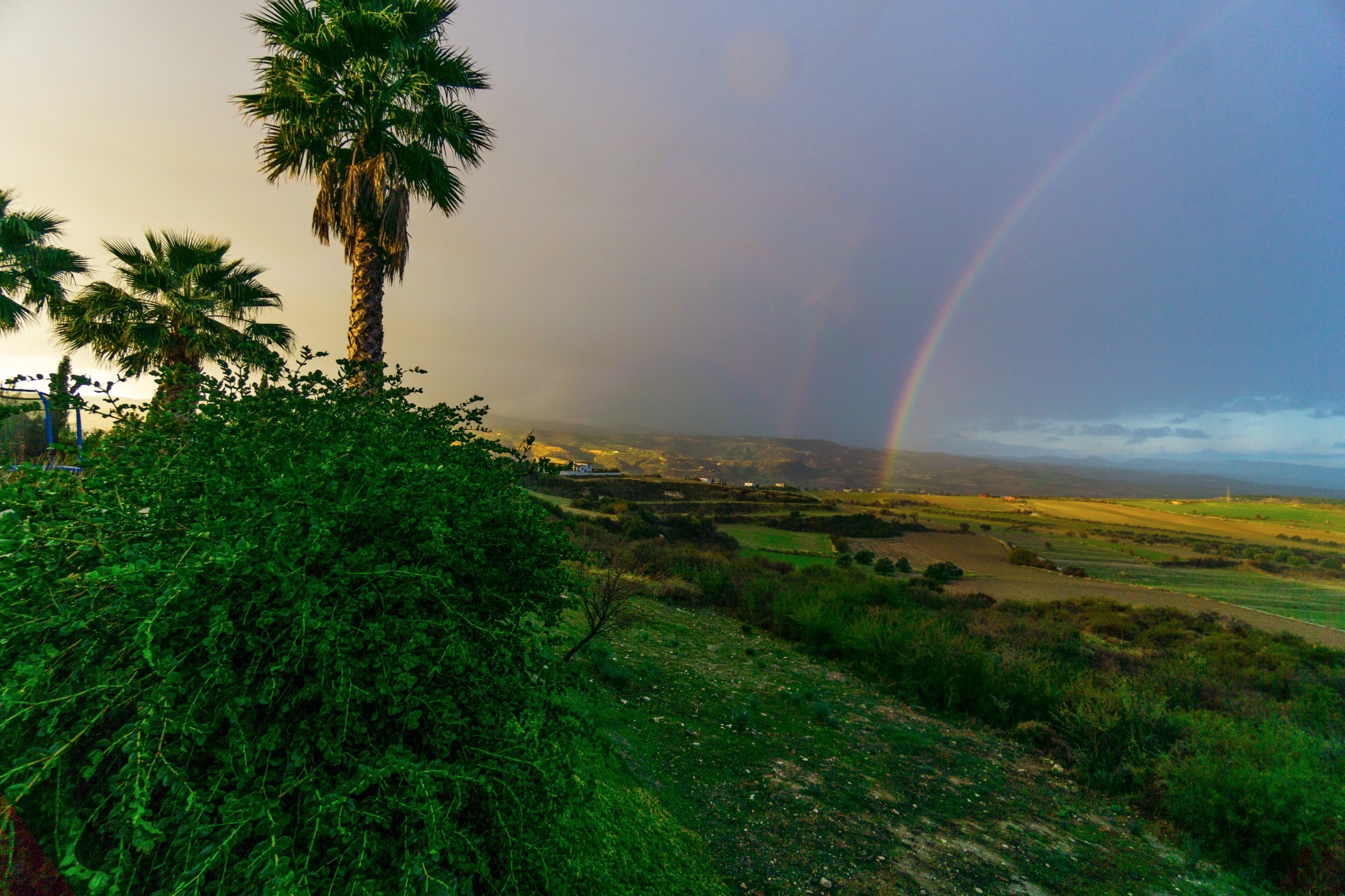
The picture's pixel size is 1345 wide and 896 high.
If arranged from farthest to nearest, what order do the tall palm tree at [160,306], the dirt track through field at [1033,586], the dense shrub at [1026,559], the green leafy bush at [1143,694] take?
the dense shrub at [1026,559] → the dirt track through field at [1033,586] → the tall palm tree at [160,306] → the green leafy bush at [1143,694]

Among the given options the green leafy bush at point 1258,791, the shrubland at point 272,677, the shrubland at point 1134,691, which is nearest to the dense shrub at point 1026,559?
the shrubland at point 1134,691

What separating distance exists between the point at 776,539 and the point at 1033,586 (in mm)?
17615

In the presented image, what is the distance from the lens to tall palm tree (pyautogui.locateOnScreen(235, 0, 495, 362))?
9055mm

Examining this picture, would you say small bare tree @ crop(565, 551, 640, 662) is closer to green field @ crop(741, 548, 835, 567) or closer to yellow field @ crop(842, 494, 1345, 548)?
green field @ crop(741, 548, 835, 567)

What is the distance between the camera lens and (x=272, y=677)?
153 centimetres

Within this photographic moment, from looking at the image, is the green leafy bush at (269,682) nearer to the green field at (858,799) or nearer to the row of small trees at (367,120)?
the green field at (858,799)

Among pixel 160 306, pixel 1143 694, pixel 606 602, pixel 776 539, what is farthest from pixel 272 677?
pixel 776 539

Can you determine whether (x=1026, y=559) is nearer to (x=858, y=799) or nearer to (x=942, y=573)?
(x=942, y=573)

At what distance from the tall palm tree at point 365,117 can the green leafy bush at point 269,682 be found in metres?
7.88

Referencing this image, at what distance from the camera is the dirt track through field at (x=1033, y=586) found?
2662 centimetres

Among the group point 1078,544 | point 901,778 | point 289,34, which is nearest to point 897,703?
point 901,778

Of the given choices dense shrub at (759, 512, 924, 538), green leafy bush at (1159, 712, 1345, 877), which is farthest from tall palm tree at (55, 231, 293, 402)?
dense shrub at (759, 512, 924, 538)

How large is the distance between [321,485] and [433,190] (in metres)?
10.5

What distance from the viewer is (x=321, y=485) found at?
1981mm
